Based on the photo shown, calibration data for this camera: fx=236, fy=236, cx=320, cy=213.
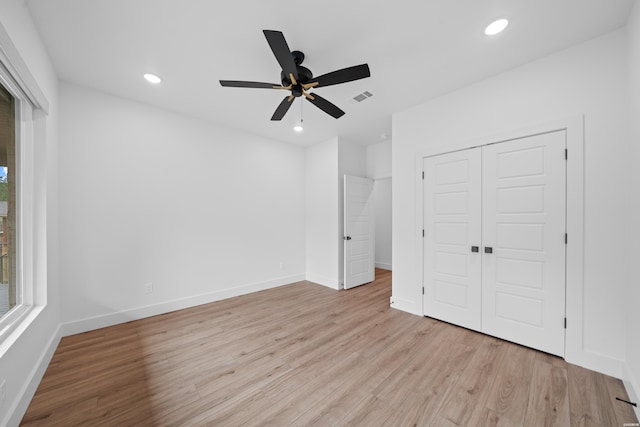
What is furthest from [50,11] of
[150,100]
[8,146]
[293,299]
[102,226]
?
[293,299]

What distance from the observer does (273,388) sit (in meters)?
1.88

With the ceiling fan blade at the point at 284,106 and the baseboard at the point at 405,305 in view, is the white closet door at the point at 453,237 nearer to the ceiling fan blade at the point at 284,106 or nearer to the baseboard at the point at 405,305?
the baseboard at the point at 405,305

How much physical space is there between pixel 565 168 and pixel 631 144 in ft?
1.32

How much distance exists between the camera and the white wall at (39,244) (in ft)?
5.00

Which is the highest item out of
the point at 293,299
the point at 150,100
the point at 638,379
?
the point at 150,100

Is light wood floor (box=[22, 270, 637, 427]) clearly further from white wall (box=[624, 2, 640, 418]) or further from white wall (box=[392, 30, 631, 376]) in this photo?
white wall (box=[392, 30, 631, 376])

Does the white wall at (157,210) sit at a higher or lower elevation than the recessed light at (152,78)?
lower

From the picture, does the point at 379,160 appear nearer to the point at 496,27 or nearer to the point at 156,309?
the point at 496,27

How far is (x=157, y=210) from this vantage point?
132 inches

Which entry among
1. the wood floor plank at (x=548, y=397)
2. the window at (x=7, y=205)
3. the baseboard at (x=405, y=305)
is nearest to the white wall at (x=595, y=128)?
the wood floor plank at (x=548, y=397)

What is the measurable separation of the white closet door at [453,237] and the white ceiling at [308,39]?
1.00 metres

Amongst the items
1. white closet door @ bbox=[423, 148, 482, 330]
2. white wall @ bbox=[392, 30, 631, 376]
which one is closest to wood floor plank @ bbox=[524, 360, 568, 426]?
white wall @ bbox=[392, 30, 631, 376]

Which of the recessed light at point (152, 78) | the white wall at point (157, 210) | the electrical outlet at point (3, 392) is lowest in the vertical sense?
the electrical outlet at point (3, 392)

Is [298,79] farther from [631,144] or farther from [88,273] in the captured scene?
[88,273]
